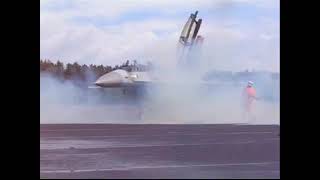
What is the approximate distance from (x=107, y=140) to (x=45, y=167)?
2.18m

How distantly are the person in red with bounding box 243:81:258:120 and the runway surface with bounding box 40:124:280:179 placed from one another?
0.73 feet

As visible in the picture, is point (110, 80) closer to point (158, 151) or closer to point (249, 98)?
point (158, 151)

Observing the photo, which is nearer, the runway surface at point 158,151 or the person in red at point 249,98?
the runway surface at point 158,151

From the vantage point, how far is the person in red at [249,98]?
813cm

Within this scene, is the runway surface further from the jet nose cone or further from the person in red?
the jet nose cone

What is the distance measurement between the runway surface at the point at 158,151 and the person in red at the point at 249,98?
0.73 ft

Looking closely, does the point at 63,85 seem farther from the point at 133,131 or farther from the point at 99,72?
the point at 133,131

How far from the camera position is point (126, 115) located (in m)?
8.49

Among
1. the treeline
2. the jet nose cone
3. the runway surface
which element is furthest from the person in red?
the jet nose cone

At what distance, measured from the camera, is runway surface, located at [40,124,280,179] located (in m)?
5.51

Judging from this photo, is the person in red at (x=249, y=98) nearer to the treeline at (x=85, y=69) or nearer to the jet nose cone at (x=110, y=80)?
the treeline at (x=85, y=69)

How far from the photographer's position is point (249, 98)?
8227mm

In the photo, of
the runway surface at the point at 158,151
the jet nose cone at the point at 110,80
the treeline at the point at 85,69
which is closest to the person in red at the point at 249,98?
the runway surface at the point at 158,151
